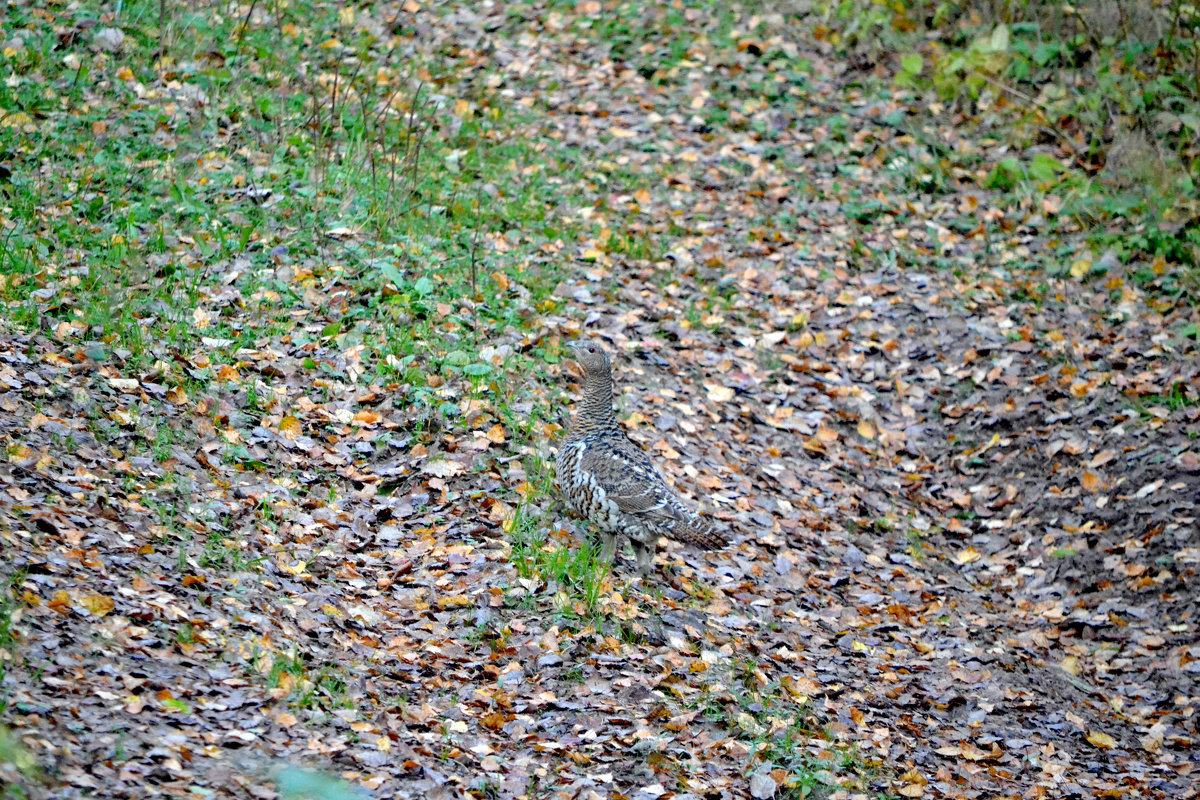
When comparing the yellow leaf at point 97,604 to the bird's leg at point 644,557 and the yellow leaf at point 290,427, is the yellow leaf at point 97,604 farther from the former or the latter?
the bird's leg at point 644,557

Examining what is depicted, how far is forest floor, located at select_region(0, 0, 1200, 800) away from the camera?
17.6 ft

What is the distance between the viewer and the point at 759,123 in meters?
13.3

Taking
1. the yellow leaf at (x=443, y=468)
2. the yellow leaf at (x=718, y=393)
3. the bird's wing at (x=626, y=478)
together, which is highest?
the bird's wing at (x=626, y=478)

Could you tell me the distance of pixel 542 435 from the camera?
7.88m

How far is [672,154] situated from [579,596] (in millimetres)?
7598

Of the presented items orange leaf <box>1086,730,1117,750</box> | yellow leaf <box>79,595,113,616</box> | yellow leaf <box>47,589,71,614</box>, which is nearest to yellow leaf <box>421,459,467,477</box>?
yellow leaf <box>79,595,113,616</box>

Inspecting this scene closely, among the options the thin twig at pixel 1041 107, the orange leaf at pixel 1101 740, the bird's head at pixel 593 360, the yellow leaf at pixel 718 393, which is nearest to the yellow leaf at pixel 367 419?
the bird's head at pixel 593 360

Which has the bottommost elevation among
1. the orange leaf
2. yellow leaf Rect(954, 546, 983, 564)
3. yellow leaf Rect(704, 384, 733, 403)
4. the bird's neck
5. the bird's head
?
yellow leaf Rect(954, 546, 983, 564)

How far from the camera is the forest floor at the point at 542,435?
17.6ft

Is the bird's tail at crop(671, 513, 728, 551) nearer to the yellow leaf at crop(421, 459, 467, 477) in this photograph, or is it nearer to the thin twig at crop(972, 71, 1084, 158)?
the yellow leaf at crop(421, 459, 467, 477)

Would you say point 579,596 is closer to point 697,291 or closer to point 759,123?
point 697,291

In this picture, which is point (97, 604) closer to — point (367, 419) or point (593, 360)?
point (367, 419)

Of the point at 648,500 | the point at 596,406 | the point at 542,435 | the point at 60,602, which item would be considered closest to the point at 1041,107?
the point at 542,435

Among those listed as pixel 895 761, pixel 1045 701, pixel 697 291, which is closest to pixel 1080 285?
pixel 697 291
